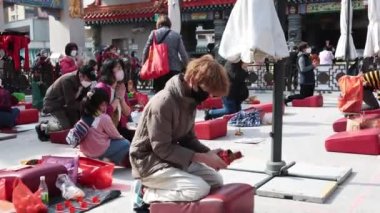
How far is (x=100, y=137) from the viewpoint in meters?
5.59

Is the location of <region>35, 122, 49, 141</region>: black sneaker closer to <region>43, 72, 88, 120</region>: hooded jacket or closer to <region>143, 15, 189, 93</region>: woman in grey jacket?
<region>43, 72, 88, 120</region>: hooded jacket

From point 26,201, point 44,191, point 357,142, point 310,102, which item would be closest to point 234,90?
point 357,142

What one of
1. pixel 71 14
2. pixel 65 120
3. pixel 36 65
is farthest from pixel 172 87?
pixel 71 14

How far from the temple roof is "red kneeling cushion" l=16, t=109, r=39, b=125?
14338 millimetres

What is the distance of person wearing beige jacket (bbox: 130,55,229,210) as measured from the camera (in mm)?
3422

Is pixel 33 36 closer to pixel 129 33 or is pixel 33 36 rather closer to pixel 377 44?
pixel 129 33

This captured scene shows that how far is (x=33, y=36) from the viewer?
120 feet

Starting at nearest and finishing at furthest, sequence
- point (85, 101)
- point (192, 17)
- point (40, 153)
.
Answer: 1. point (85, 101)
2. point (40, 153)
3. point (192, 17)

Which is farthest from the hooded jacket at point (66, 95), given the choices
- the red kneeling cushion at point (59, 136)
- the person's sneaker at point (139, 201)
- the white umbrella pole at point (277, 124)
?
the person's sneaker at point (139, 201)

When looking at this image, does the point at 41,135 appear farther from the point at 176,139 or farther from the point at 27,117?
the point at 176,139

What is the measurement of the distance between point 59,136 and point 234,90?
304cm

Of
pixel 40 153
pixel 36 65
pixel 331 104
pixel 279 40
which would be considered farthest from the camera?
pixel 36 65

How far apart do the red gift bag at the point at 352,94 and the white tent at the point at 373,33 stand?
1883 mm

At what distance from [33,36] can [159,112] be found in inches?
1388
